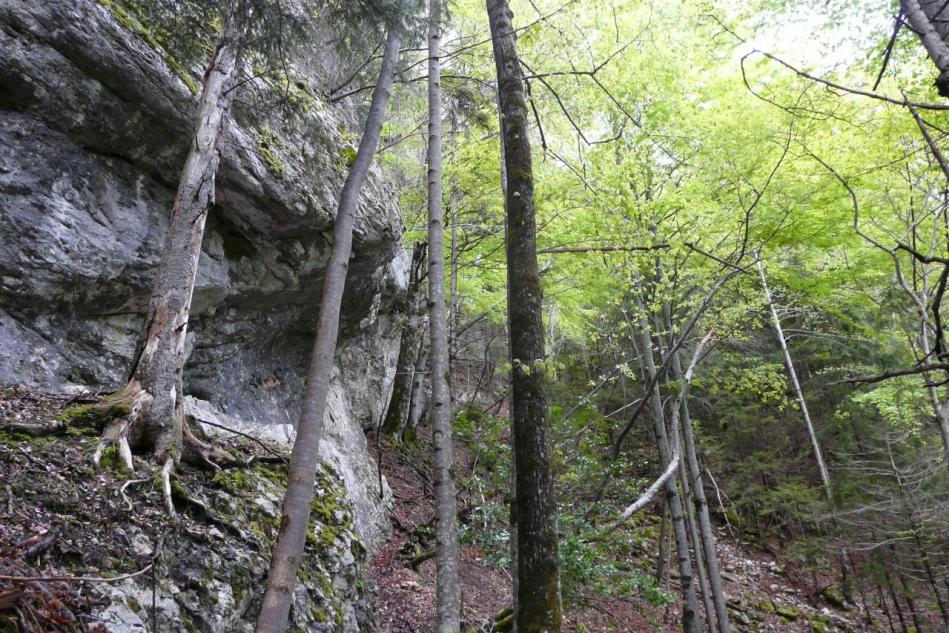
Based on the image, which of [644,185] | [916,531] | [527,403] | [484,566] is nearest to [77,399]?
[527,403]

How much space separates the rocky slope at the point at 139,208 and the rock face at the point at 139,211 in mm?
15

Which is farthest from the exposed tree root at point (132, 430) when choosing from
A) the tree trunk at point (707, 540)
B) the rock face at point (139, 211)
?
the tree trunk at point (707, 540)

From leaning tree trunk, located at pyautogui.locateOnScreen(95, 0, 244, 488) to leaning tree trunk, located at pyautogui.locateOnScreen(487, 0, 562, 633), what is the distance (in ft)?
7.97

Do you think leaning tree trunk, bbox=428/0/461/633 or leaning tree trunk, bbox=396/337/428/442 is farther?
leaning tree trunk, bbox=396/337/428/442

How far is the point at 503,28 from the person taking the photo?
191 inches

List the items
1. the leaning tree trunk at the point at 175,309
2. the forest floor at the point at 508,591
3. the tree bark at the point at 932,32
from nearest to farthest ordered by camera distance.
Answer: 1. the tree bark at the point at 932,32
2. the leaning tree trunk at the point at 175,309
3. the forest floor at the point at 508,591

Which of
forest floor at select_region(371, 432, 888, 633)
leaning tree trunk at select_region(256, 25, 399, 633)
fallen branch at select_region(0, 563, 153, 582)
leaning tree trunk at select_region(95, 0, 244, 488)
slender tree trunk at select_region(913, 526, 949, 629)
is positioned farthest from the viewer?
slender tree trunk at select_region(913, 526, 949, 629)

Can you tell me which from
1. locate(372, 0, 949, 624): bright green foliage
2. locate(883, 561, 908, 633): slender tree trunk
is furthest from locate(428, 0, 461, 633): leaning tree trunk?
locate(883, 561, 908, 633): slender tree trunk

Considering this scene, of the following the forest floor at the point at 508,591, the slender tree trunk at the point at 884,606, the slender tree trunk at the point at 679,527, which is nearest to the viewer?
the forest floor at the point at 508,591

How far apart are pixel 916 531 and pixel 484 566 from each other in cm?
821

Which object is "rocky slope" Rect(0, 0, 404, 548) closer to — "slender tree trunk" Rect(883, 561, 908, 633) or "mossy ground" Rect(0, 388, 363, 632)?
"mossy ground" Rect(0, 388, 363, 632)

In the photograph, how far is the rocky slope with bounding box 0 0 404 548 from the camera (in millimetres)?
4477

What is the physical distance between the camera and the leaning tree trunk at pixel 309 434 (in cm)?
291

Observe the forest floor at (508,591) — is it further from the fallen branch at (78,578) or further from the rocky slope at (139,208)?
the fallen branch at (78,578)
